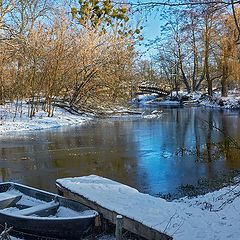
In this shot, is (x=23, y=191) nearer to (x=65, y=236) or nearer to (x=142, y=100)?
(x=65, y=236)

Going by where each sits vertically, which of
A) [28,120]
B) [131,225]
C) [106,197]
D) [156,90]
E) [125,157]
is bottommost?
[125,157]

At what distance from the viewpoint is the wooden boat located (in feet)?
11.2

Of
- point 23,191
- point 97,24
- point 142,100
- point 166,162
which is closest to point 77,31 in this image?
point 97,24

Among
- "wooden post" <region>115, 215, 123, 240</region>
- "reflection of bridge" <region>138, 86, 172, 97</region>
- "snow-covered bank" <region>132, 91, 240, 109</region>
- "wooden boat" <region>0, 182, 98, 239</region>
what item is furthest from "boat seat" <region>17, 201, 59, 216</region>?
"reflection of bridge" <region>138, 86, 172, 97</region>

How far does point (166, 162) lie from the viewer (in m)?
7.73

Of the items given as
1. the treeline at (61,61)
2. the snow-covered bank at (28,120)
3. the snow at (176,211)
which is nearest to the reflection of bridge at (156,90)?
the treeline at (61,61)

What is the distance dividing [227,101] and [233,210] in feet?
80.7

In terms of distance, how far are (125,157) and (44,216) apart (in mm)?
4651

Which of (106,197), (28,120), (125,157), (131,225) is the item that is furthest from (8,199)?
(28,120)

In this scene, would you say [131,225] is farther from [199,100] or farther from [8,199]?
[199,100]

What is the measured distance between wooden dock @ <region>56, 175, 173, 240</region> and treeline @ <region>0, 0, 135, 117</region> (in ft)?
30.9

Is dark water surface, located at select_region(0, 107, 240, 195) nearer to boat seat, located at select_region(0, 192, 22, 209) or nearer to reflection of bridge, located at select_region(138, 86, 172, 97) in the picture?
boat seat, located at select_region(0, 192, 22, 209)

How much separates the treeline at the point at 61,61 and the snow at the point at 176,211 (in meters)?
9.96

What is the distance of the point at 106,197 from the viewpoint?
160 inches
